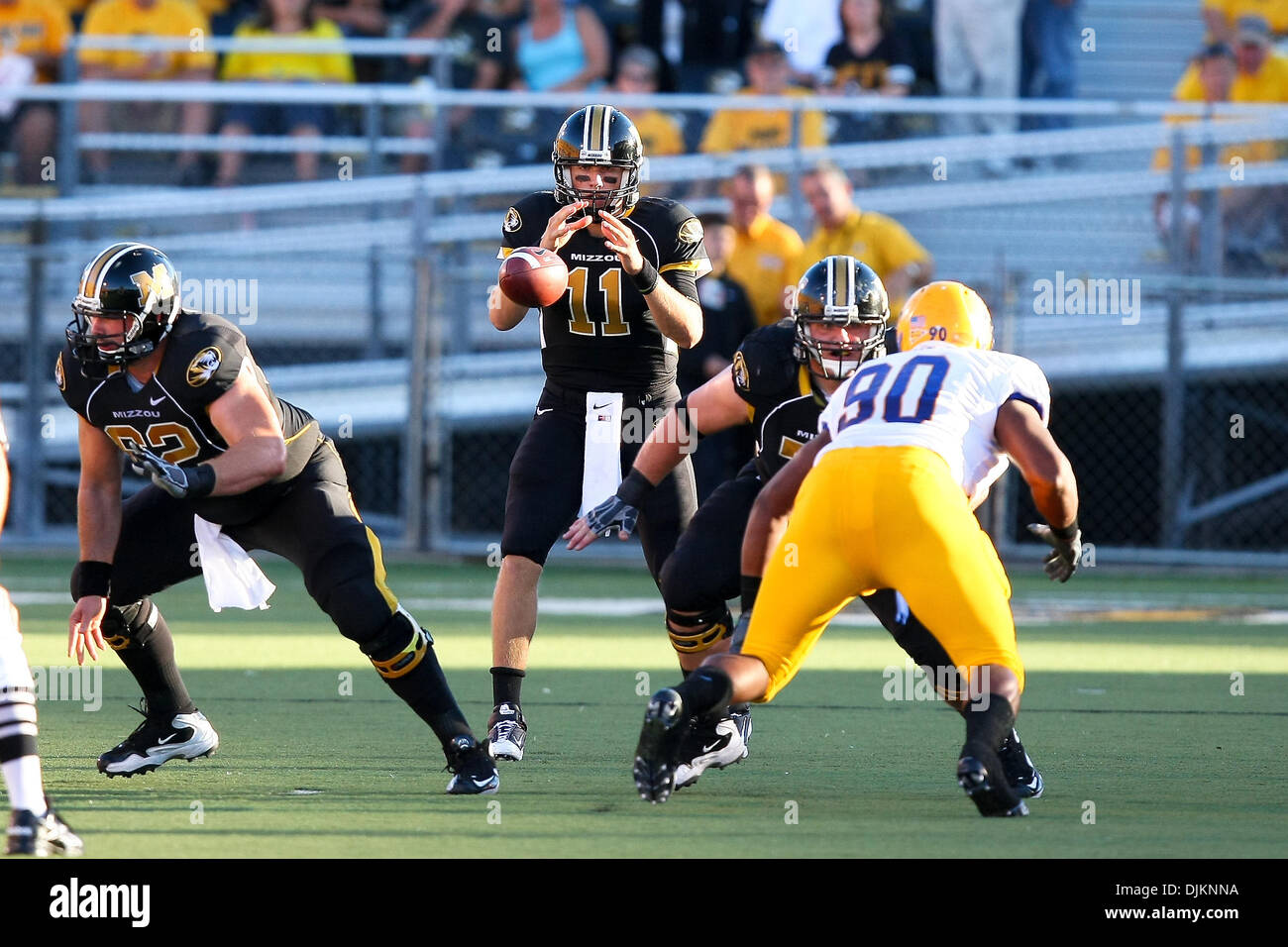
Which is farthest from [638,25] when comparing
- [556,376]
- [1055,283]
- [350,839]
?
[350,839]

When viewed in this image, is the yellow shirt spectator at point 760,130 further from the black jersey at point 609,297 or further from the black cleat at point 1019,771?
the black cleat at point 1019,771

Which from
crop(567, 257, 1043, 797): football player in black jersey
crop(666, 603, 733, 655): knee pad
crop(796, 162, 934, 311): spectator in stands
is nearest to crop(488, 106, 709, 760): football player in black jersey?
crop(567, 257, 1043, 797): football player in black jersey

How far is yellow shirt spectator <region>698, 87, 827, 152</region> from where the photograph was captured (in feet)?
46.3

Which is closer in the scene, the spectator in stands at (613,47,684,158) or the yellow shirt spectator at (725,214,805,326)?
the yellow shirt spectator at (725,214,805,326)

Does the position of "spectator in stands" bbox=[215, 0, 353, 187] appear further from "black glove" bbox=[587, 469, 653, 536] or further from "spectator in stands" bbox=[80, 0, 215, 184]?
"black glove" bbox=[587, 469, 653, 536]

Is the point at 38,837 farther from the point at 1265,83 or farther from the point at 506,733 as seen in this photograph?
the point at 1265,83

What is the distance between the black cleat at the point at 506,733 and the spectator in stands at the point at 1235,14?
34.9 feet

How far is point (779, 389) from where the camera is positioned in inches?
250

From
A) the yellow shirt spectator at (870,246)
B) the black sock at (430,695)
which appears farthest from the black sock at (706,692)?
the yellow shirt spectator at (870,246)

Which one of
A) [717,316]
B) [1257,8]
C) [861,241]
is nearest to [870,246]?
[861,241]

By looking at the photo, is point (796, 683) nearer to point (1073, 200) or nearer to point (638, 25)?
point (1073, 200)

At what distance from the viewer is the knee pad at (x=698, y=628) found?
647 centimetres

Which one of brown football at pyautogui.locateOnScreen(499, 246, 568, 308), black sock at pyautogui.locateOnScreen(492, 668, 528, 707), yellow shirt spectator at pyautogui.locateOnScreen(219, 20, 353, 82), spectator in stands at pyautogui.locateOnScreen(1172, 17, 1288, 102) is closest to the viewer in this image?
brown football at pyautogui.locateOnScreen(499, 246, 568, 308)

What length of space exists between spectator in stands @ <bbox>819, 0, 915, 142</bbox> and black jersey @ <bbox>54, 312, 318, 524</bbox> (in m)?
9.49
